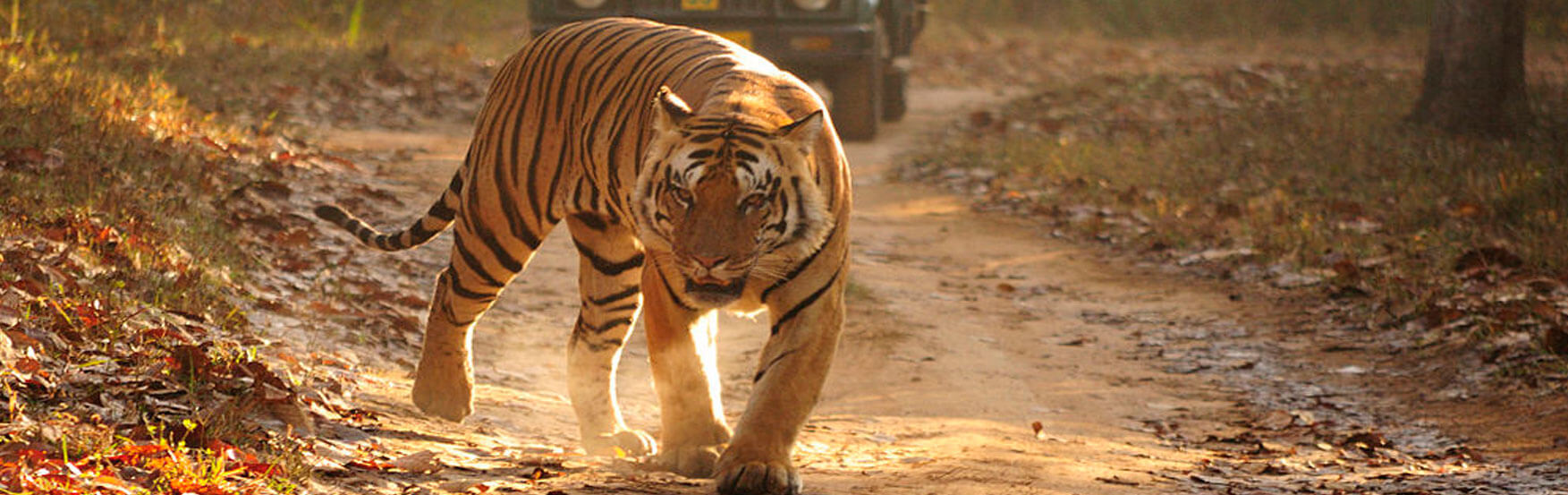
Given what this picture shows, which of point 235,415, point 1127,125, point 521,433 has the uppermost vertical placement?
point 235,415

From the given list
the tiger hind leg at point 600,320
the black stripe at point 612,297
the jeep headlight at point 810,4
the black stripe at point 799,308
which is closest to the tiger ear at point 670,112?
the black stripe at point 799,308

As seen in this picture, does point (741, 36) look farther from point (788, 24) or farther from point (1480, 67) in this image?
point (1480, 67)

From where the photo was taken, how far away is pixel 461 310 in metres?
5.01

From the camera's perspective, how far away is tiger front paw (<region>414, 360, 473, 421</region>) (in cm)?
488

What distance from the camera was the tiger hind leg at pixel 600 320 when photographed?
4875mm

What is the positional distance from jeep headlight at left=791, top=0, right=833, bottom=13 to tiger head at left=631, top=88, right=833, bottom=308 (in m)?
8.45

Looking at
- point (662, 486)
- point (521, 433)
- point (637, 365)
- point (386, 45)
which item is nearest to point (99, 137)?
point (637, 365)

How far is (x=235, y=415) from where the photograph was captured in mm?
3896

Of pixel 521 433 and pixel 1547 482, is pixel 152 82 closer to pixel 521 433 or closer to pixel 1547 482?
pixel 521 433

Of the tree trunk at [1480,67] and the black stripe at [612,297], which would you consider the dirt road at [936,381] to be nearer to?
the black stripe at [612,297]

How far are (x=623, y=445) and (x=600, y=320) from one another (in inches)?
15.8

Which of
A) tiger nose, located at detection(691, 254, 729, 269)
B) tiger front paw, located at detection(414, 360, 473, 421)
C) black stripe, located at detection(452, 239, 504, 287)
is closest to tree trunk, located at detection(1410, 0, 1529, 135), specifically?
black stripe, located at detection(452, 239, 504, 287)

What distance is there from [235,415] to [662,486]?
3.40 feet

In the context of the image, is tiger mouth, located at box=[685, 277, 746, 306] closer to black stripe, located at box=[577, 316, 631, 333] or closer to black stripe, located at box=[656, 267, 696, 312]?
black stripe, located at box=[656, 267, 696, 312]
